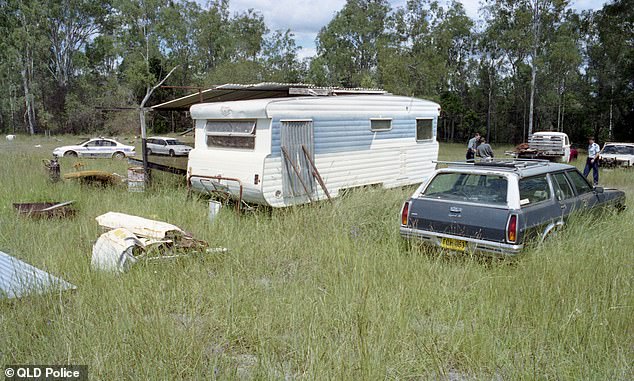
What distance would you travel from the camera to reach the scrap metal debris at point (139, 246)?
220 inches

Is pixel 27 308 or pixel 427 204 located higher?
pixel 427 204

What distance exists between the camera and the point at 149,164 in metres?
12.3

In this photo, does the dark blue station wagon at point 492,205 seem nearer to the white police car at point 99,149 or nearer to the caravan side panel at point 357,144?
the caravan side panel at point 357,144

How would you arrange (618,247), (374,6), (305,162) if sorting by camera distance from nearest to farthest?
(618,247)
(305,162)
(374,6)

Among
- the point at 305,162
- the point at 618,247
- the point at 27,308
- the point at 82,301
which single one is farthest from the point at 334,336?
the point at 305,162

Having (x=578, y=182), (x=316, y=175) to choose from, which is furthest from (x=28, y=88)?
(x=578, y=182)

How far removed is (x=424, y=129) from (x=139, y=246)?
8608 mm

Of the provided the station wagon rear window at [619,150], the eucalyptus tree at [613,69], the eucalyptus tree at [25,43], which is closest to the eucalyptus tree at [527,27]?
the eucalyptus tree at [613,69]

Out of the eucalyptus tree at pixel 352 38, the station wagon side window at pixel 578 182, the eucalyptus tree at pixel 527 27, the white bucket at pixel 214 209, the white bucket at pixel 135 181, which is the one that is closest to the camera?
the station wagon side window at pixel 578 182

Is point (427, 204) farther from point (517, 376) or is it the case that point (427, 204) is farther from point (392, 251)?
point (517, 376)

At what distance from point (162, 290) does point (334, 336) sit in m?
1.91

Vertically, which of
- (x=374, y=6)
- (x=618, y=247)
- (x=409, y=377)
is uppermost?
(x=374, y=6)

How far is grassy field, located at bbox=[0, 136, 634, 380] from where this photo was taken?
140 inches

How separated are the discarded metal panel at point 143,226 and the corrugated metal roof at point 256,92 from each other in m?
4.86
